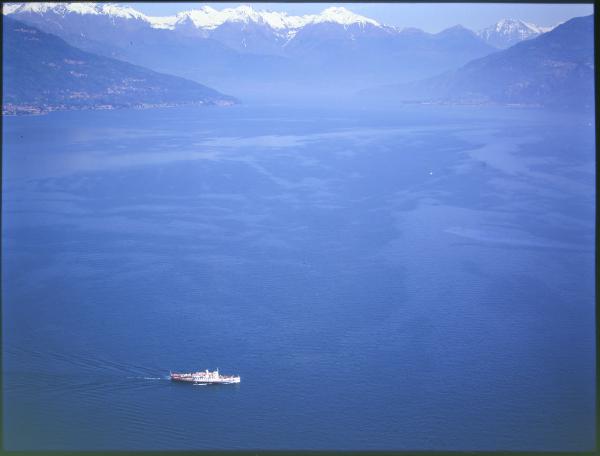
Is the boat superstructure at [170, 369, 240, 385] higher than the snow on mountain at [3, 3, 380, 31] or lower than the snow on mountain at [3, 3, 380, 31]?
lower

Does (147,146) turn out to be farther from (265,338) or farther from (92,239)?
(265,338)

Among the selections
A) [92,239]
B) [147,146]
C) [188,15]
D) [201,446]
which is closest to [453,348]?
[201,446]

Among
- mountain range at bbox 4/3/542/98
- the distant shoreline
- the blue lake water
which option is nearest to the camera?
the blue lake water

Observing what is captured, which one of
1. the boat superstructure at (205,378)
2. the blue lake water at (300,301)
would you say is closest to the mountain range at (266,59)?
the blue lake water at (300,301)

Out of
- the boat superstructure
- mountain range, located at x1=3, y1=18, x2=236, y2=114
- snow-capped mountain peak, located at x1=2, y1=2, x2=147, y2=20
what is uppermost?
snow-capped mountain peak, located at x1=2, y1=2, x2=147, y2=20

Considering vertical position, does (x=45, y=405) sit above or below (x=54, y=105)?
below

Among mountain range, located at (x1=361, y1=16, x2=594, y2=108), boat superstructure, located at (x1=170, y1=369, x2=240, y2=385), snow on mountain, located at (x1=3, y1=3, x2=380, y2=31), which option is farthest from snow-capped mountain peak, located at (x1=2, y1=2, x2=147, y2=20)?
boat superstructure, located at (x1=170, y1=369, x2=240, y2=385)

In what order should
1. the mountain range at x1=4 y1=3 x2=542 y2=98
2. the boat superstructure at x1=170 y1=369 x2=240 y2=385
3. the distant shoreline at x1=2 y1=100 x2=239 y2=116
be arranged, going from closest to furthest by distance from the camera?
the boat superstructure at x1=170 y1=369 x2=240 y2=385
the distant shoreline at x1=2 y1=100 x2=239 y2=116
the mountain range at x1=4 y1=3 x2=542 y2=98

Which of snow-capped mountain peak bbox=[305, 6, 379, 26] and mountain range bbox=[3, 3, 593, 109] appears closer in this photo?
mountain range bbox=[3, 3, 593, 109]

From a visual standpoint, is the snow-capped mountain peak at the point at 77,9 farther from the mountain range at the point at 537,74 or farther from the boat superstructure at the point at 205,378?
the boat superstructure at the point at 205,378

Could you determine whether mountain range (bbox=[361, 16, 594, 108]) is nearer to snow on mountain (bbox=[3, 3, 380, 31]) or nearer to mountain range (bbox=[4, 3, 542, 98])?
mountain range (bbox=[4, 3, 542, 98])
